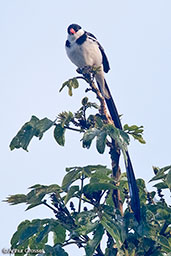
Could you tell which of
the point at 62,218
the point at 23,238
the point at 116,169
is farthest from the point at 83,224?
the point at 116,169

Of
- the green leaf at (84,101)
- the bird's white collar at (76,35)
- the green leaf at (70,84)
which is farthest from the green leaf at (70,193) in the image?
the bird's white collar at (76,35)

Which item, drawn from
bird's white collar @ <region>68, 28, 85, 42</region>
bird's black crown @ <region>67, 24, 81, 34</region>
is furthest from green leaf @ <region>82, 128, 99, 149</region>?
bird's black crown @ <region>67, 24, 81, 34</region>

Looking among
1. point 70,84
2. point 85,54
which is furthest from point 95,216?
point 85,54

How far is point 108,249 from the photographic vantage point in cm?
181

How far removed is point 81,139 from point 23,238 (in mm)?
469

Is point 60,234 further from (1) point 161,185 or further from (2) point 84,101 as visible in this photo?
(2) point 84,101

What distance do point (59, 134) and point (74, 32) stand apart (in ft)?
8.18

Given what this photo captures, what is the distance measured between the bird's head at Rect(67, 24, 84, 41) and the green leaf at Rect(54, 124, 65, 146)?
2312 millimetres

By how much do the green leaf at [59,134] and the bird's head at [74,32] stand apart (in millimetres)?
2312

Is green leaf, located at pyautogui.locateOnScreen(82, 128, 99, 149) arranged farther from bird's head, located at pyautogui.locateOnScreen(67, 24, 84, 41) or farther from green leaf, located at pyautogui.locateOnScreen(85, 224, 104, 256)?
bird's head, located at pyautogui.locateOnScreen(67, 24, 84, 41)

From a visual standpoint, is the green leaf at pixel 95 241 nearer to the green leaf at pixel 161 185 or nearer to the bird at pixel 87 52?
the green leaf at pixel 161 185

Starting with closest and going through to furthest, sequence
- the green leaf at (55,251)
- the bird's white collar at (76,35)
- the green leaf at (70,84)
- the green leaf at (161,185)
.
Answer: the green leaf at (55,251) < the green leaf at (161,185) < the green leaf at (70,84) < the bird's white collar at (76,35)

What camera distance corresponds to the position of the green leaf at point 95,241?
163 cm

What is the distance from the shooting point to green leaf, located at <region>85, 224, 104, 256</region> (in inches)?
64.3
